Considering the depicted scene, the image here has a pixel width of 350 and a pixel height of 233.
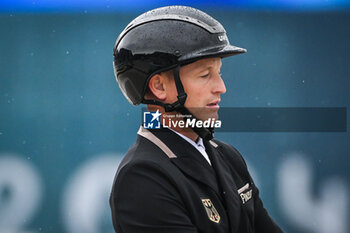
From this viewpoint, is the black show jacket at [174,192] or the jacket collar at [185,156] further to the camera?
the jacket collar at [185,156]

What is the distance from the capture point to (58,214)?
4.44m

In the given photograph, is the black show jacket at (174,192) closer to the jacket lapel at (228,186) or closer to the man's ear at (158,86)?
the jacket lapel at (228,186)

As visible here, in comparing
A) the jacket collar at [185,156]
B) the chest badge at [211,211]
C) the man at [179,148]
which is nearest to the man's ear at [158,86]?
the man at [179,148]

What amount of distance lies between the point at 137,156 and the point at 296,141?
9.85 feet

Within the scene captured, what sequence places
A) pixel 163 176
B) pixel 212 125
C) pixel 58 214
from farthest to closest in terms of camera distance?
pixel 58 214, pixel 212 125, pixel 163 176

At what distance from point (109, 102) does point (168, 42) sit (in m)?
2.59

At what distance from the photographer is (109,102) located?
14.8ft

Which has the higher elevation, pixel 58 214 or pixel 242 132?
pixel 242 132

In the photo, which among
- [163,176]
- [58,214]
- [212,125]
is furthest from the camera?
[58,214]

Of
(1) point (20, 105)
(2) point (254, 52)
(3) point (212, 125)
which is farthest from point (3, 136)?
(3) point (212, 125)

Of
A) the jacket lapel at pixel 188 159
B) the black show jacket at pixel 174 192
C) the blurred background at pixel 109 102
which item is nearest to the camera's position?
the black show jacket at pixel 174 192

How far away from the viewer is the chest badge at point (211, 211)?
1775 millimetres

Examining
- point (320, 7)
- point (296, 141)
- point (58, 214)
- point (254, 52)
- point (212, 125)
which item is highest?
point (320, 7)

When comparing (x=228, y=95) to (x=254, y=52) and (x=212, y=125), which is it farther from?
(x=212, y=125)
